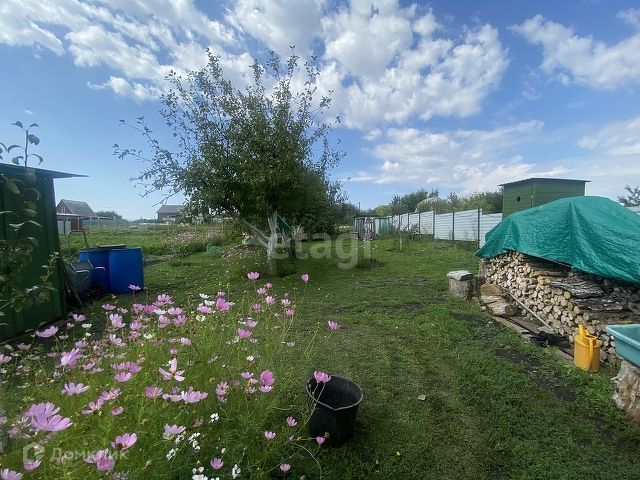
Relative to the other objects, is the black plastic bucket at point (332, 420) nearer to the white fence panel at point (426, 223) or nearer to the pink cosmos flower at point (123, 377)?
the pink cosmos flower at point (123, 377)

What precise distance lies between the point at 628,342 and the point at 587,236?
1794 mm

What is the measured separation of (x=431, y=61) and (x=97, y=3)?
18.1 feet

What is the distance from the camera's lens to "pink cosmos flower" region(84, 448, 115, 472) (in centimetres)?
77

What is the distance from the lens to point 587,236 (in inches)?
140

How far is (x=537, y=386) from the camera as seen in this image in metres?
2.60

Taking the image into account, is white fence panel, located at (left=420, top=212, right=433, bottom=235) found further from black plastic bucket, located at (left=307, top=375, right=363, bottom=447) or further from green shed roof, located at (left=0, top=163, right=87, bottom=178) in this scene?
black plastic bucket, located at (left=307, top=375, right=363, bottom=447)

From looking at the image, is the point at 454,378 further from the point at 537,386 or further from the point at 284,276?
the point at 284,276

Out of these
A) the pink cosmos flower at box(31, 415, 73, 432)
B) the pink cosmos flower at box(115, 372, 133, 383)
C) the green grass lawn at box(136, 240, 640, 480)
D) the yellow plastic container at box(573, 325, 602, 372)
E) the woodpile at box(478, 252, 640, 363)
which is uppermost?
the pink cosmos flower at box(31, 415, 73, 432)

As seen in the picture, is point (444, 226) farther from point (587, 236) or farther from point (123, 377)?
point (123, 377)

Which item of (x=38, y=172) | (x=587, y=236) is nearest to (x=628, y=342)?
(x=587, y=236)

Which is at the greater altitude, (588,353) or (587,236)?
(587,236)

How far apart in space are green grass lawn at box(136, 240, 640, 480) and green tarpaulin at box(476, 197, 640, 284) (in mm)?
1123

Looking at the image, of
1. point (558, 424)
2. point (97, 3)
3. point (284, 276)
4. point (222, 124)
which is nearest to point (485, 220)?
point (284, 276)

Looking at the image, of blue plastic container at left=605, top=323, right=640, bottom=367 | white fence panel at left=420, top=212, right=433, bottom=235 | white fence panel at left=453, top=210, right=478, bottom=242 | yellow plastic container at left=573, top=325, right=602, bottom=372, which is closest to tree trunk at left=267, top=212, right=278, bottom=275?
yellow plastic container at left=573, top=325, right=602, bottom=372
